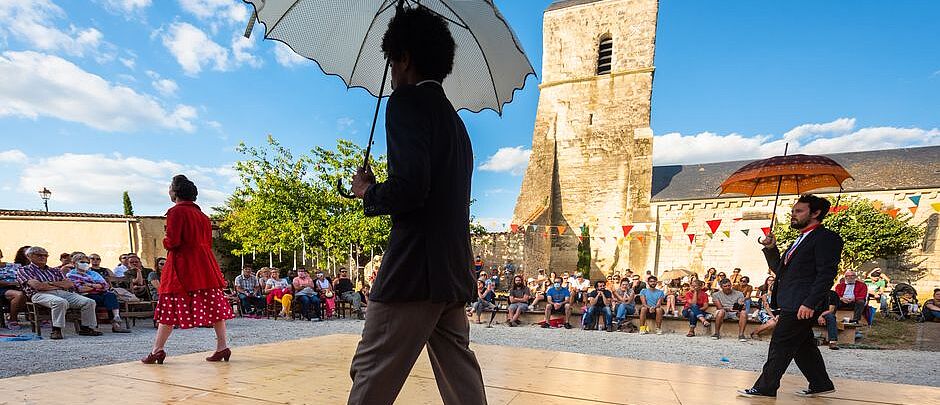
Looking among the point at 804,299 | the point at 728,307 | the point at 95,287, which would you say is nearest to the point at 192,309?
the point at 804,299

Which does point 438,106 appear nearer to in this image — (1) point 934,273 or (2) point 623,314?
(2) point 623,314

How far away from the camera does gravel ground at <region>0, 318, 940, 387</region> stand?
5.07m

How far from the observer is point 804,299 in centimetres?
303

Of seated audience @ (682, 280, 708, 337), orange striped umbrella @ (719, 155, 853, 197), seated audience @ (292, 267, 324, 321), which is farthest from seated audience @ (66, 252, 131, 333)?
seated audience @ (682, 280, 708, 337)

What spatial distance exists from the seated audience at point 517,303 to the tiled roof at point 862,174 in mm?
13890

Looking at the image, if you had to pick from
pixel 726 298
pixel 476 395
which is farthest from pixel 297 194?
pixel 476 395

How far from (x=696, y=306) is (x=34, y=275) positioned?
10.9 m

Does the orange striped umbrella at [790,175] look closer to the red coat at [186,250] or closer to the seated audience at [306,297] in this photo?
the red coat at [186,250]

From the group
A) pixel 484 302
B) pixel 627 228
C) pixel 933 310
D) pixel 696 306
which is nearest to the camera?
pixel 696 306

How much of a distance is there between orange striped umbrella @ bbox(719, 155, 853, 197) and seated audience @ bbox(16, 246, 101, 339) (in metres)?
8.60

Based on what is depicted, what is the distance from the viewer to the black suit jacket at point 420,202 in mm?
1430

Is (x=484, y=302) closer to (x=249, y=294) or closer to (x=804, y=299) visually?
(x=249, y=294)

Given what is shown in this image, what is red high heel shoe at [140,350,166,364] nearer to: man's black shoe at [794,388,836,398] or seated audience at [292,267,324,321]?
man's black shoe at [794,388,836,398]

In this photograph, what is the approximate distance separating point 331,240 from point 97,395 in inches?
689
